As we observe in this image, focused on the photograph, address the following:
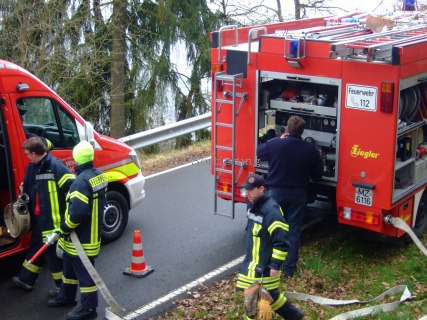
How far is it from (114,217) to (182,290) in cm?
182

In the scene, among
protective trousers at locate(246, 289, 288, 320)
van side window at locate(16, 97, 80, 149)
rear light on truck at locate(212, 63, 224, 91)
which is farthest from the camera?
rear light on truck at locate(212, 63, 224, 91)

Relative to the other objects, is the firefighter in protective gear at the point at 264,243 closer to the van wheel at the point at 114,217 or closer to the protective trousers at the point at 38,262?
the protective trousers at the point at 38,262

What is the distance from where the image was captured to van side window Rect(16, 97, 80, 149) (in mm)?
8055

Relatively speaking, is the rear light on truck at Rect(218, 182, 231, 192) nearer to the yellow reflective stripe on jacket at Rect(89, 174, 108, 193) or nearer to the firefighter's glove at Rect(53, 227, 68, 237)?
the yellow reflective stripe on jacket at Rect(89, 174, 108, 193)

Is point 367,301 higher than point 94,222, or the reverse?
point 94,222

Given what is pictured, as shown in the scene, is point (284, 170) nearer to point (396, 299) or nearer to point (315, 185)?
point (315, 185)

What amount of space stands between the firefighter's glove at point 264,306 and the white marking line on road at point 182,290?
1552 mm

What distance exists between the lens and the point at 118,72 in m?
19.6

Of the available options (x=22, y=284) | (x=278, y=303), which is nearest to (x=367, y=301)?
→ (x=278, y=303)

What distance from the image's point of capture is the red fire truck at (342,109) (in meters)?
7.53

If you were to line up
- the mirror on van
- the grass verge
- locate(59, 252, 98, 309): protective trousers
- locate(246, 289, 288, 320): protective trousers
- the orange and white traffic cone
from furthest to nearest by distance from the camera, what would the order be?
the mirror on van, the orange and white traffic cone, the grass verge, locate(59, 252, 98, 309): protective trousers, locate(246, 289, 288, 320): protective trousers

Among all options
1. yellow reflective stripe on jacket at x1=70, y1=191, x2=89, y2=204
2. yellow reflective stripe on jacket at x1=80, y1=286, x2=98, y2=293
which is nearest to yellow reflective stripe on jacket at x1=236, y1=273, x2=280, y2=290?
yellow reflective stripe on jacket at x1=80, y1=286, x2=98, y2=293

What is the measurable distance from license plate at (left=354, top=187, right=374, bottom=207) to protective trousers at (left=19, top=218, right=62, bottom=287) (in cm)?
337

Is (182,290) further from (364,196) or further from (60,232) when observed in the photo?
(364,196)
